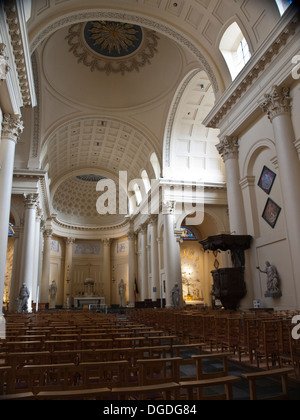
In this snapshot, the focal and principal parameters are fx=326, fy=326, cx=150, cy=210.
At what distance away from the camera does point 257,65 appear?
12.6 meters

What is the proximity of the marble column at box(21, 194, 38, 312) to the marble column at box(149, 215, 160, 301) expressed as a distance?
957cm

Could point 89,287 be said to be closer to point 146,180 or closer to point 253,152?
point 146,180

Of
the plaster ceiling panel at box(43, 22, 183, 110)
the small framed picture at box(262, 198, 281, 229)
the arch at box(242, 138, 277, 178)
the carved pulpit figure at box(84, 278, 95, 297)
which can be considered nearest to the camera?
the small framed picture at box(262, 198, 281, 229)

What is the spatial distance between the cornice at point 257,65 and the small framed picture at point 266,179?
3.53 metres

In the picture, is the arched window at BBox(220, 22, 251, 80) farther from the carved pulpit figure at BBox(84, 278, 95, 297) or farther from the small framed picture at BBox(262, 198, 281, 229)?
the carved pulpit figure at BBox(84, 278, 95, 297)

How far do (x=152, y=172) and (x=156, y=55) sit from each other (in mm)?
8731

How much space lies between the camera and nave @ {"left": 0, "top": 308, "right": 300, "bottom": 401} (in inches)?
97.3

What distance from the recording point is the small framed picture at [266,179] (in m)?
13.0

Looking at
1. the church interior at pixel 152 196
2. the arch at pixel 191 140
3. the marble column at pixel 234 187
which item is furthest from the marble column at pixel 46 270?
the marble column at pixel 234 187

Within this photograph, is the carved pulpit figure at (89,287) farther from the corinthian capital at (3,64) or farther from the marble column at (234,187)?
the corinthian capital at (3,64)

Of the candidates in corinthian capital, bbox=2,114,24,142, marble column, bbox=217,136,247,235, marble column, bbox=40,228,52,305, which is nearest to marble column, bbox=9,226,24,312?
marble column, bbox=40,228,52,305

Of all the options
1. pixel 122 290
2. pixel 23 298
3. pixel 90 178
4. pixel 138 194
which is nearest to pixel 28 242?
pixel 23 298
